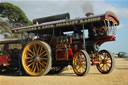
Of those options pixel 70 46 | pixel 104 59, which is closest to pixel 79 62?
pixel 70 46

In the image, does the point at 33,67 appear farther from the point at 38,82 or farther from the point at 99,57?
the point at 99,57

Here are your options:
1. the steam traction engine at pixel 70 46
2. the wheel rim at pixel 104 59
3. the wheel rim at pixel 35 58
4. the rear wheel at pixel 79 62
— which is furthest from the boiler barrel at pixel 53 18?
the wheel rim at pixel 104 59

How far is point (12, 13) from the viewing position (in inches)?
1483

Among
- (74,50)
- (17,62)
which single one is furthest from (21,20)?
(74,50)

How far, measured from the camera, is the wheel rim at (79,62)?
10.1m

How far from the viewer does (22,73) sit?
1204cm

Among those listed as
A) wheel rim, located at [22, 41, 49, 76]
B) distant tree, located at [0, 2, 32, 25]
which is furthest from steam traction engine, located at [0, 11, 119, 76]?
distant tree, located at [0, 2, 32, 25]

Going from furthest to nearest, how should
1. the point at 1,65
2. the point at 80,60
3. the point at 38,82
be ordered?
the point at 1,65 < the point at 80,60 < the point at 38,82

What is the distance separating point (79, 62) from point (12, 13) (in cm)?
3007

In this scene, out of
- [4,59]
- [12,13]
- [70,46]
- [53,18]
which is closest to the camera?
[70,46]

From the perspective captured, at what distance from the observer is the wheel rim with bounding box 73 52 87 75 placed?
10.1 meters

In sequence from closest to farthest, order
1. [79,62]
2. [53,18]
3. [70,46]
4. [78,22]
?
[79,62] → [78,22] → [70,46] → [53,18]

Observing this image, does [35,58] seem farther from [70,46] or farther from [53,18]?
[53,18]

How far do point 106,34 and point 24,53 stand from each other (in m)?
4.91
